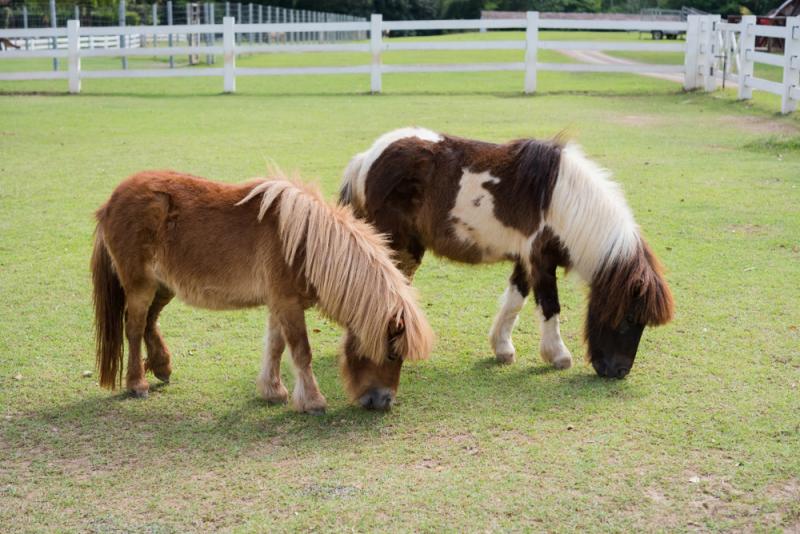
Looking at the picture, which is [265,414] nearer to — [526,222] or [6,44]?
[526,222]

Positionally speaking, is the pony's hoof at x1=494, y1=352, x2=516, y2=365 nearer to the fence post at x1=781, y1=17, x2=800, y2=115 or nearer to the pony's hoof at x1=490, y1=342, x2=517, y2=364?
the pony's hoof at x1=490, y1=342, x2=517, y2=364

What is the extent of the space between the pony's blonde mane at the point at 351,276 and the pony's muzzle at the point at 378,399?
0.19 m

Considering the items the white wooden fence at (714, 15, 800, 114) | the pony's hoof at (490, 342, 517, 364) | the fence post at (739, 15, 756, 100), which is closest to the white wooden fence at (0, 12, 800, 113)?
the white wooden fence at (714, 15, 800, 114)

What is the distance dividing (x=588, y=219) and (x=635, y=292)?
0.50m

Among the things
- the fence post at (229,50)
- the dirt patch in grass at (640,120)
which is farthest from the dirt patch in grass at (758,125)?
the fence post at (229,50)

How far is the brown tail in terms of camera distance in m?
4.97

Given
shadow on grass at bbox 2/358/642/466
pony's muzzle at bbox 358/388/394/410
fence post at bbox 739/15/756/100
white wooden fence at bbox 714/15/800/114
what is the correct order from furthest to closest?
fence post at bbox 739/15/756/100 → white wooden fence at bbox 714/15/800/114 → pony's muzzle at bbox 358/388/394/410 → shadow on grass at bbox 2/358/642/466

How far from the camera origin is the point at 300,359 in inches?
186

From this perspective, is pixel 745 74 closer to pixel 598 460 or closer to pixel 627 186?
pixel 627 186

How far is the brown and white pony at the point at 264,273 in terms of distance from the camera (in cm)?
459

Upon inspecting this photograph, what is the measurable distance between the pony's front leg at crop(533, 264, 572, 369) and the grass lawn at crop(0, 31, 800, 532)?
0.14 metres

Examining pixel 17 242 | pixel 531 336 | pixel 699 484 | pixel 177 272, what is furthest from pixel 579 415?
pixel 17 242

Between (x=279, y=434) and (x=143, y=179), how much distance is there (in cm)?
163

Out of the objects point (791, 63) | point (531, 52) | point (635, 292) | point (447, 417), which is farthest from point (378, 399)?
point (531, 52)
